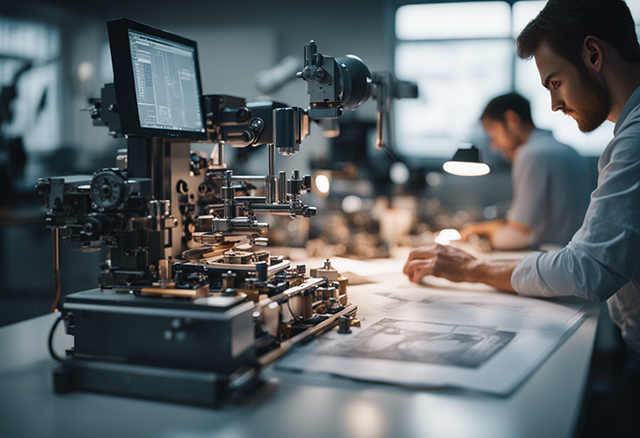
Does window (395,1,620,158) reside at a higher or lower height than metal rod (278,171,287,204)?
higher

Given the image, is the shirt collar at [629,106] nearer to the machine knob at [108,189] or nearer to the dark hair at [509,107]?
the machine knob at [108,189]

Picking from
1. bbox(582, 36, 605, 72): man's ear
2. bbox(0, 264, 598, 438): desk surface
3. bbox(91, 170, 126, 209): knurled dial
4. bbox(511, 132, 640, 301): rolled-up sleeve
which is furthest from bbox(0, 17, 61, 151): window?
bbox(511, 132, 640, 301): rolled-up sleeve

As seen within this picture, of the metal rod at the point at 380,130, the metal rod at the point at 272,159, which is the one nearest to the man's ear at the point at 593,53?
the metal rod at the point at 380,130

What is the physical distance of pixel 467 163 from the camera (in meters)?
1.88

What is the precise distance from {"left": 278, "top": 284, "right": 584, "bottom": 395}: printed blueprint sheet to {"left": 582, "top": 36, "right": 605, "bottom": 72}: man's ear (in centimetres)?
68

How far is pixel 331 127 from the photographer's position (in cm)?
196

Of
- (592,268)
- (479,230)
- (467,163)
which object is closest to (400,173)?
(479,230)

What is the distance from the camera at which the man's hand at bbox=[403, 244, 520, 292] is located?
1695 mm

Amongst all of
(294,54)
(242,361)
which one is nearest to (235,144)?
(242,361)

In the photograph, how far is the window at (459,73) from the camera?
5.94 m

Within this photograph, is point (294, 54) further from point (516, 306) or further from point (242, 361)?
point (242, 361)

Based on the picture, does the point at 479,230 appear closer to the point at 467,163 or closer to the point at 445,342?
the point at 467,163

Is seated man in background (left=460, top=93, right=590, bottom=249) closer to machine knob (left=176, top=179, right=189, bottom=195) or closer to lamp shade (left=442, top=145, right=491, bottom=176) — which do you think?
lamp shade (left=442, top=145, right=491, bottom=176)

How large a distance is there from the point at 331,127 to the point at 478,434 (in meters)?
1.36
